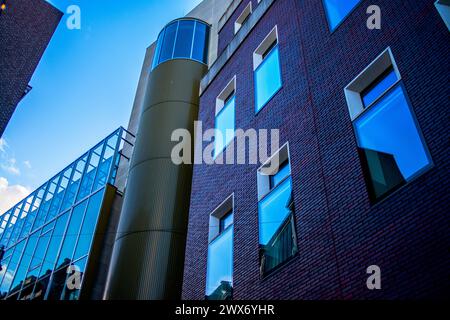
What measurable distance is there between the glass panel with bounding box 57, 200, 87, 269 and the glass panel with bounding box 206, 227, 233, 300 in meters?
11.3

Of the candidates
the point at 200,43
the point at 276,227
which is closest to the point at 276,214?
the point at 276,227

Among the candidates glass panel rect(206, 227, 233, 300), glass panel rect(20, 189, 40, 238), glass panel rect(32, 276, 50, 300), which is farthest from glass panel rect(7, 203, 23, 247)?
glass panel rect(206, 227, 233, 300)

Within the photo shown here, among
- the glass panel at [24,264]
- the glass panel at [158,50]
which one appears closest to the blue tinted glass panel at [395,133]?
the glass panel at [158,50]

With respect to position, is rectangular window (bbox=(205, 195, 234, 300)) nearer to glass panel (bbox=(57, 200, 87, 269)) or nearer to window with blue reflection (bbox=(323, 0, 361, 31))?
window with blue reflection (bbox=(323, 0, 361, 31))

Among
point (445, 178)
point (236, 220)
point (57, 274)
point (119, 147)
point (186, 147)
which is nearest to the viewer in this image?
point (445, 178)

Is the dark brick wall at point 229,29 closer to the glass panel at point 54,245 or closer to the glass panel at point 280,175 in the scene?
the glass panel at point 280,175

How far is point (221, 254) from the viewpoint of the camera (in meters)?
12.5

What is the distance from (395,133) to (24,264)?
2386 cm

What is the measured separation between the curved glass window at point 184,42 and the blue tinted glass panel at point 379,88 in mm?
13211

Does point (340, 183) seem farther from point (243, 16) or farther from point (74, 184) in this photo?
point (74, 184)

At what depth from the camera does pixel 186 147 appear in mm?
18828

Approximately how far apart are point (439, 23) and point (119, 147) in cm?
2059
